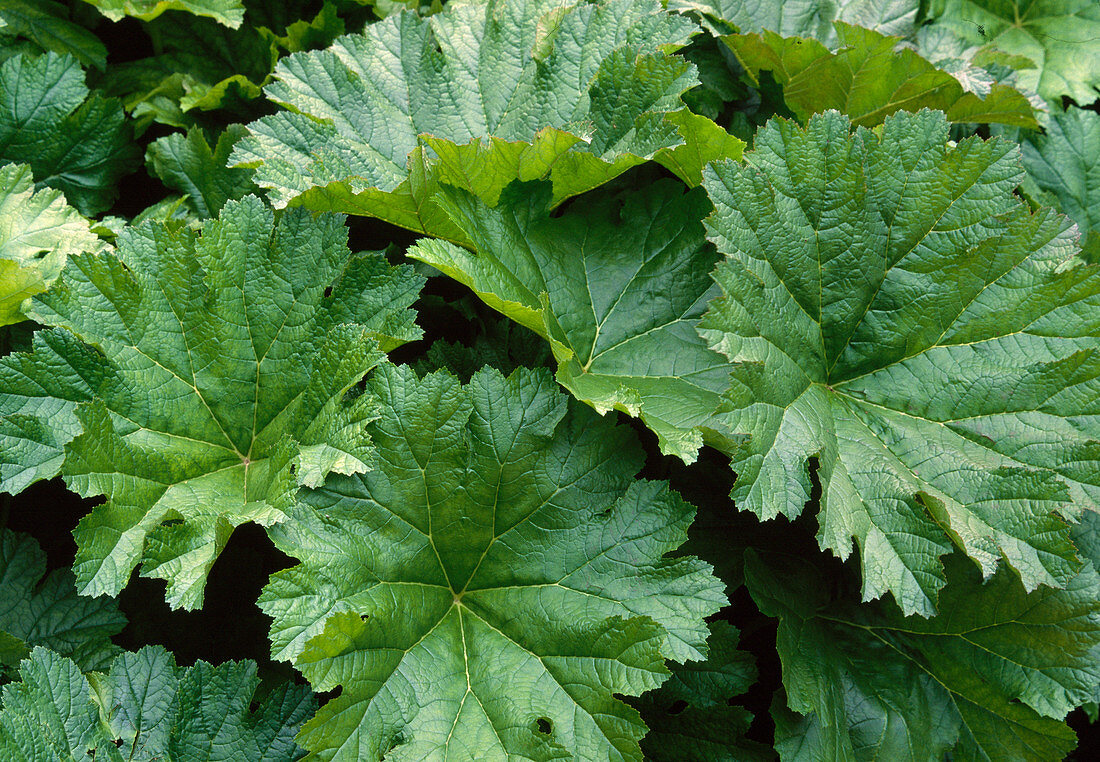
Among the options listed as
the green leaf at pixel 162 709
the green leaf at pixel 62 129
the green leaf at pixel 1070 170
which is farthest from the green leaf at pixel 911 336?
the green leaf at pixel 62 129

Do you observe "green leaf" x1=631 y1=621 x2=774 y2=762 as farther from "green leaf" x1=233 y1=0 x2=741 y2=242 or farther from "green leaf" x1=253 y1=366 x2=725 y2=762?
"green leaf" x1=233 y1=0 x2=741 y2=242

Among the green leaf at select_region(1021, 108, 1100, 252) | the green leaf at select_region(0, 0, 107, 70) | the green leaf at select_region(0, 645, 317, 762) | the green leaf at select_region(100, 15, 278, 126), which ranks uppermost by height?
the green leaf at select_region(0, 0, 107, 70)

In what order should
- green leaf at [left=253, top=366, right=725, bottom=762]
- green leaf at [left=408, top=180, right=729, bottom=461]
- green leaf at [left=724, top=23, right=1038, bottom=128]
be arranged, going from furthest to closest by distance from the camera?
1. green leaf at [left=724, top=23, right=1038, bottom=128]
2. green leaf at [left=408, top=180, right=729, bottom=461]
3. green leaf at [left=253, top=366, right=725, bottom=762]

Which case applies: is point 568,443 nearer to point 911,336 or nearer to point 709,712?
point 709,712

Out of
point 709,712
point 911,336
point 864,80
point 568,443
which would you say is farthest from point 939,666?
point 864,80

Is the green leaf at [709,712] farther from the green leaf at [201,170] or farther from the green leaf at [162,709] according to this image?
the green leaf at [201,170]

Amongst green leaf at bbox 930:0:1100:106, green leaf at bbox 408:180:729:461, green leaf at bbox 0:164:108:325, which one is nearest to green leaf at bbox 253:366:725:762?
green leaf at bbox 408:180:729:461

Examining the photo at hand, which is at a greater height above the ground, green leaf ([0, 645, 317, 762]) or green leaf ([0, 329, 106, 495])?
green leaf ([0, 329, 106, 495])

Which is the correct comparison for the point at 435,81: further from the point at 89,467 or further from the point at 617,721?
the point at 617,721

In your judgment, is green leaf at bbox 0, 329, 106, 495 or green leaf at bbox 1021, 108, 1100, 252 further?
green leaf at bbox 1021, 108, 1100, 252
